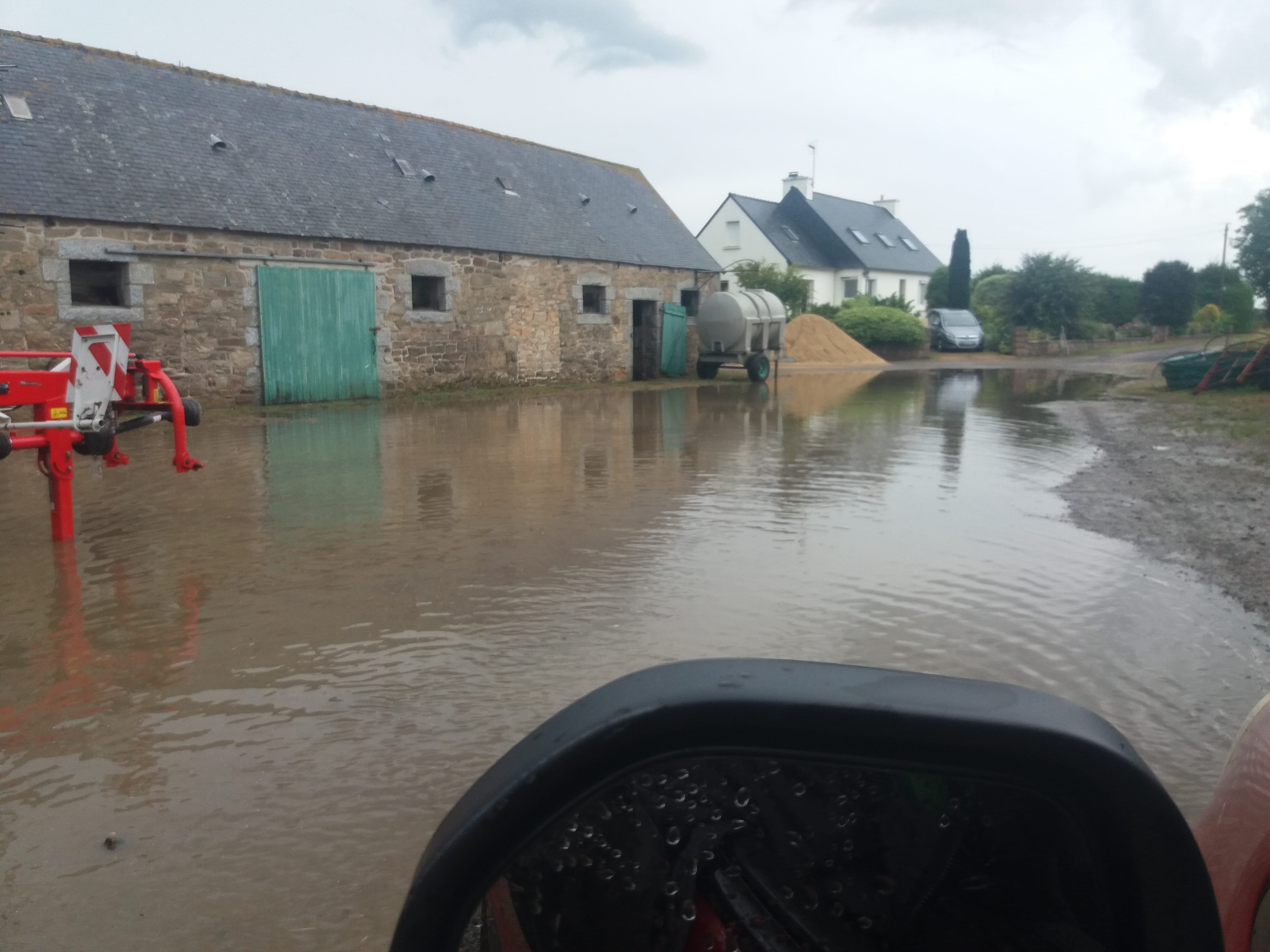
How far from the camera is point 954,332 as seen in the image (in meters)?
40.8

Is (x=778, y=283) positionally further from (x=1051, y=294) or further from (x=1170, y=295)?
(x=1170, y=295)

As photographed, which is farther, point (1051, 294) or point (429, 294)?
point (1051, 294)

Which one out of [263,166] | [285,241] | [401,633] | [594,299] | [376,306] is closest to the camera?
[401,633]

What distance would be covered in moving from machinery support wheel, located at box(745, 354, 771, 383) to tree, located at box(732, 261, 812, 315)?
1029cm

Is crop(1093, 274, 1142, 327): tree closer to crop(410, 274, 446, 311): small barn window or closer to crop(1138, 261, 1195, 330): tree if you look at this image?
crop(1138, 261, 1195, 330): tree

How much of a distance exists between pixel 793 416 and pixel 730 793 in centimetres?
1529

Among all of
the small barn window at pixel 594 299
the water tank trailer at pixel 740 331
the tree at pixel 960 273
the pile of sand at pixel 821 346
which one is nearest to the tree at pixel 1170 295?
the tree at pixel 960 273

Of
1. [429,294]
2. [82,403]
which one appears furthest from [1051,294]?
[82,403]

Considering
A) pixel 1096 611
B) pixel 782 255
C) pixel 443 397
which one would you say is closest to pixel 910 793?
pixel 1096 611

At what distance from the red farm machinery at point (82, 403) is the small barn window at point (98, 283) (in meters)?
9.85

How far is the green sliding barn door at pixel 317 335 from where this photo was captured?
709 inches

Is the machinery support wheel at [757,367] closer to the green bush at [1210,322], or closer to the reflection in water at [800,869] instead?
the reflection in water at [800,869]

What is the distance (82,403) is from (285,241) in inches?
480

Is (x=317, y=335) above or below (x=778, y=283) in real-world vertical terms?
below
